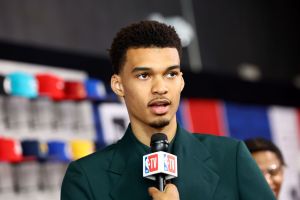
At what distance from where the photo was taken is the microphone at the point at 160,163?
5.45 feet

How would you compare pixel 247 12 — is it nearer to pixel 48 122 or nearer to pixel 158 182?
pixel 48 122

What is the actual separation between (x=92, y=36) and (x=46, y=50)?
65 centimetres

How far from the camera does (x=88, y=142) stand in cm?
379

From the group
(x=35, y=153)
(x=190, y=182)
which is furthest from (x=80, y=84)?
(x=190, y=182)

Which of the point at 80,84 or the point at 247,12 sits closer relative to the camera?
the point at 80,84

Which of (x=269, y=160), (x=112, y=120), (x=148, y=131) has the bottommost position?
(x=148, y=131)

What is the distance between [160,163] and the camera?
5.44 feet

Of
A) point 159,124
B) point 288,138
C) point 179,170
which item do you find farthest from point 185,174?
point 288,138

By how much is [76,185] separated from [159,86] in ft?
0.96

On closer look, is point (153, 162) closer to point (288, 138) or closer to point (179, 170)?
point (179, 170)

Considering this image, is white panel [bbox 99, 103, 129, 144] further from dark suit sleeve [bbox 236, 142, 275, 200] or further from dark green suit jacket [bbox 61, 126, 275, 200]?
dark suit sleeve [bbox 236, 142, 275, 200]

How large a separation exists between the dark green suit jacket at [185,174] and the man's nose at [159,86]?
0.49ft

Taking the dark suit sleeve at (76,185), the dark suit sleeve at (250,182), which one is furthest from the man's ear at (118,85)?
the dark suit sleeve at (250,182)

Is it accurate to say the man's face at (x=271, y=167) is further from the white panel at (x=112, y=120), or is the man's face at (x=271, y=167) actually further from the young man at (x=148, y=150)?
the young man at (x=148, y=150)
